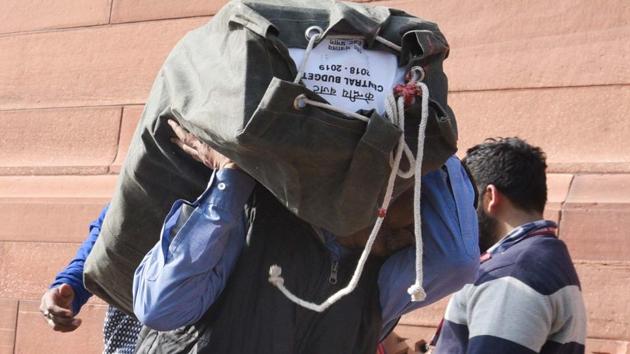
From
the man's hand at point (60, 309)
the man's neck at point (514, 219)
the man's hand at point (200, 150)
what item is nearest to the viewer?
the man's hand at point (200, 150)

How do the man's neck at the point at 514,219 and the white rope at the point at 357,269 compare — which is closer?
the white rope at the point at 357,269

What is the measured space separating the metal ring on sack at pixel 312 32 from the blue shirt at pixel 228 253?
0.34m

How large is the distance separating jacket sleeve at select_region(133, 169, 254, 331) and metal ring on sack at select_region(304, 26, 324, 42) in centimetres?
34

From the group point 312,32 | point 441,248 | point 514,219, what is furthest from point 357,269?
point 514,219

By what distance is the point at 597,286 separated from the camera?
461 centimetres

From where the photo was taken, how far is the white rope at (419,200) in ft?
8.34

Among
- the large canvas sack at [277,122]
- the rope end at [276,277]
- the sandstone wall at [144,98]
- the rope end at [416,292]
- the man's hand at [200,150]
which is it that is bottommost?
the sandstone wall at [144,98]

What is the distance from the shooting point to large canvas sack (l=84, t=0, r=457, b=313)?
247cm

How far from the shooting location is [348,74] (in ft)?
8.43

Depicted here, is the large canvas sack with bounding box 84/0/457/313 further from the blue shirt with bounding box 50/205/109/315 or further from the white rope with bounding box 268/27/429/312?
the blue shirt with bounding box 50/205/109/315

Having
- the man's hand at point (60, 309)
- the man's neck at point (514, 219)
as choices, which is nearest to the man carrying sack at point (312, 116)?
the man's hand at point (60, 309)

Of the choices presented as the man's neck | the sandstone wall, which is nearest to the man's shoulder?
the man's neck

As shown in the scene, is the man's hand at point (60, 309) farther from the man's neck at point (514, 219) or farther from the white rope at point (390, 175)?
the man's neck at point (514, 219)

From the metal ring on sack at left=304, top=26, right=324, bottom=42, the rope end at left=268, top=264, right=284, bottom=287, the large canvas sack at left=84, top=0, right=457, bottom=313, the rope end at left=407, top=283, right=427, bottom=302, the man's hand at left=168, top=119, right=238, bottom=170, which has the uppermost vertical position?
the metal ring on sack at left=304, top=26, right=324, bottom=42
